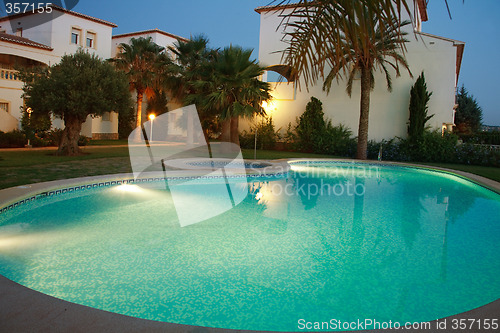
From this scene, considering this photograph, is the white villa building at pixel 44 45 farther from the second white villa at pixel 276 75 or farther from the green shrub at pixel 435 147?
the green shrub at pixel 435 147

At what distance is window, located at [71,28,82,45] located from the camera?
2481 cm

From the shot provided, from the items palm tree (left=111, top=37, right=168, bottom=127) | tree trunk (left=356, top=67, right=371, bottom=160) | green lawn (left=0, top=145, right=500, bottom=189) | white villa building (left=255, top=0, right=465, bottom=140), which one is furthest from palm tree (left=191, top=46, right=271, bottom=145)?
palm tree (left=111, top=37, right=168, bottom=127)

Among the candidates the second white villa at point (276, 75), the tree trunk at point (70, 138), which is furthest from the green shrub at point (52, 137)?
the tree trunk at point (70, 138)

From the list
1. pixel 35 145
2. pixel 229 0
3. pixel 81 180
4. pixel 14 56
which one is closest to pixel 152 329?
pixel 229 0

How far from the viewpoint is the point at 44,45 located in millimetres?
22938

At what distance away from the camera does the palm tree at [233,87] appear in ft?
51.4

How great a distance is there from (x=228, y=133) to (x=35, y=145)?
359 inches

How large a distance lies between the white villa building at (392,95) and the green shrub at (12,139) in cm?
1140

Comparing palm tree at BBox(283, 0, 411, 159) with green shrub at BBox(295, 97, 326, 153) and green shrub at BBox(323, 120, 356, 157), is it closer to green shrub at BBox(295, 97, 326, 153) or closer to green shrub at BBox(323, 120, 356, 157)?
Answer: green shrub at BBox(323, 120, 356, 157)

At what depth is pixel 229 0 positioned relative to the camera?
276 cm

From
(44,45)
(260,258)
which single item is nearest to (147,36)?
(44,45)

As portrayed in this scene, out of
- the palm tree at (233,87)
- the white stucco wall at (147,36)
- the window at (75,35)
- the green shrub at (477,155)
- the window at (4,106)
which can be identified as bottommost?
the green shrub at (477,155)

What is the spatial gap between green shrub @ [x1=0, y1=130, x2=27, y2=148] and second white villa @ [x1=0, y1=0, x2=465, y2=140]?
315 cm

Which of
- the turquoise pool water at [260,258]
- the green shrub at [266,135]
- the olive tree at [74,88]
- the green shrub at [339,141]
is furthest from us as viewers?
the green shrub at [266,135]
